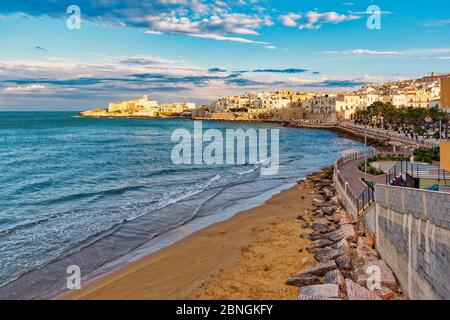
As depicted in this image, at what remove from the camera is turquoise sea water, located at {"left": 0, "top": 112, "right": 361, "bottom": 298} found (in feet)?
52.4

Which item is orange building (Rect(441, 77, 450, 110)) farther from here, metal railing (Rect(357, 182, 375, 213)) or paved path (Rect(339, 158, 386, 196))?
paved path (Rect(339, 158, 386, 196))

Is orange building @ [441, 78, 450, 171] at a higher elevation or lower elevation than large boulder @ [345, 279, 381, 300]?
higher

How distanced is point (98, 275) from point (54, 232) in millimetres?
6219

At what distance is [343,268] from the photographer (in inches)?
515

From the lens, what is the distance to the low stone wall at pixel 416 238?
891 centimetres

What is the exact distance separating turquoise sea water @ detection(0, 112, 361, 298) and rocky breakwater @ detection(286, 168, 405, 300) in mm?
7180

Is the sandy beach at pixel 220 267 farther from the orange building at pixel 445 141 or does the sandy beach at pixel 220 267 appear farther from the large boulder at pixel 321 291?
the orange building at pixel 445 141

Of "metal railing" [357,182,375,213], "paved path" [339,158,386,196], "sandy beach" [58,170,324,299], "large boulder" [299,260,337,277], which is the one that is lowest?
"sandy beach" [58,170,324,299]

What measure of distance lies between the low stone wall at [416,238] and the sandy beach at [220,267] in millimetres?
2844

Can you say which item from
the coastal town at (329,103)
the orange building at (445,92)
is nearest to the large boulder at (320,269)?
the orange building at (445,92)

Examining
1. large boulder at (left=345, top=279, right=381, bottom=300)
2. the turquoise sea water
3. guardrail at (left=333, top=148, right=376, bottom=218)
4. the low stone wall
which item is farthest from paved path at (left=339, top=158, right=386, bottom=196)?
large boulder at (left=345, top=279, right=381, bottom=300)

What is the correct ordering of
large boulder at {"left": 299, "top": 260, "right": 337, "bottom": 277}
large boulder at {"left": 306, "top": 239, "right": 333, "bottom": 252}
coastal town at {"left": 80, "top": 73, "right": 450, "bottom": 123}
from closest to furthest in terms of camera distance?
large boulder at {"left": 299, "top": 260, "right": 337, "bottom": 277}
large boulder at {"left": 306, "top": 239, "right": 333, "bottom": 252}
coastal town at {"left": 80, "top": 73, "right": 450, "bottom": 123}
